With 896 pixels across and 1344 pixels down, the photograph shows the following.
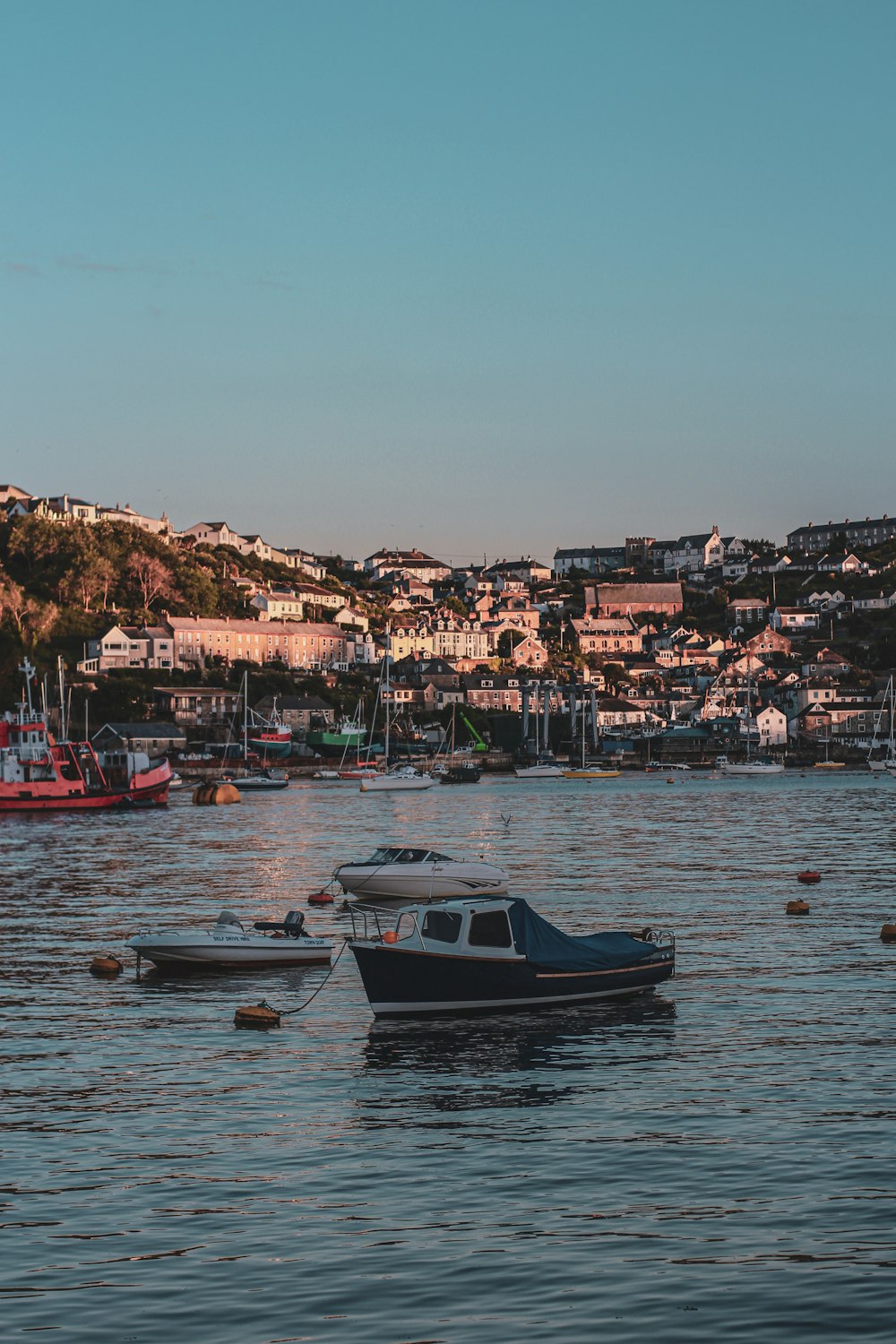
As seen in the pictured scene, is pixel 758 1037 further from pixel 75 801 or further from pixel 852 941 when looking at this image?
pixel 75 801

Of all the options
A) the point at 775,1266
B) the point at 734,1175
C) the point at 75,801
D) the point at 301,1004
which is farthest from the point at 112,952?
the point at 75,801

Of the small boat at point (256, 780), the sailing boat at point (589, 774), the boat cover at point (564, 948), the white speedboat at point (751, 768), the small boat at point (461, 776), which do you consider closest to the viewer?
the boat cover at point (564, 948)

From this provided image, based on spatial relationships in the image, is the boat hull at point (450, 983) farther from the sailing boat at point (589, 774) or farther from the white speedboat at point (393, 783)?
the sailing boat at point (589, 774)

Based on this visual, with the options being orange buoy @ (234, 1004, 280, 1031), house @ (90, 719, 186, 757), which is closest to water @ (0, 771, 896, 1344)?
orange buoy @ (234, 1004, 280, 1031)

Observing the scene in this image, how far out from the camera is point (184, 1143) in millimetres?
21938

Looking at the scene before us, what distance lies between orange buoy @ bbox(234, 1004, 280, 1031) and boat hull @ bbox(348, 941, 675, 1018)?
76.5 inches

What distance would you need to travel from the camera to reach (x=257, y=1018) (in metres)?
30.3

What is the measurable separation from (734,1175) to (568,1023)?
33.9ft

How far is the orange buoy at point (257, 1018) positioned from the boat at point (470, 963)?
1938mm

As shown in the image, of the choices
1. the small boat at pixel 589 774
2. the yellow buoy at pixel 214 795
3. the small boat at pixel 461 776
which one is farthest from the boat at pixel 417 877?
the small boat at pixel 589 774

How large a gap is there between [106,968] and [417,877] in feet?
50.8

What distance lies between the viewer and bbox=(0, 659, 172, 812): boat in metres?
110

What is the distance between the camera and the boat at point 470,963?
30078 millimetres

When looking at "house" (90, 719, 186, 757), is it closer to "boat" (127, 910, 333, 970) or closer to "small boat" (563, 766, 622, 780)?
"small boat" (563, 766, 622, 780)
